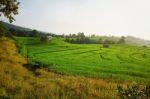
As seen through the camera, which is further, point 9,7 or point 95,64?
point 95,64

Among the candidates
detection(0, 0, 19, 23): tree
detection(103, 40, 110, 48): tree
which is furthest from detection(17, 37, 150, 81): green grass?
detection(103, 40, 110, 48): tree

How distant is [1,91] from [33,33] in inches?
5410

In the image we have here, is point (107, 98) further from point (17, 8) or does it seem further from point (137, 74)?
point (137, 74)

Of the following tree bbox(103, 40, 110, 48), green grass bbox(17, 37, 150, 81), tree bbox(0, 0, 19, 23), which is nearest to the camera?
tree bbox(0, 0, 19, 23)

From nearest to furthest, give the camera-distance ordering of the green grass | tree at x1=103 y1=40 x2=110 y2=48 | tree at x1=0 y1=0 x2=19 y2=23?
1. tree at x1=0 y1=0 x2=19 y2=23
2. the green grass
3. tree at x1=103 y1=40 x2=110 y2=48

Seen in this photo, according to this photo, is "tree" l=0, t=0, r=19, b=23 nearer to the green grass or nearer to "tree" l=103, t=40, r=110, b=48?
the green grass

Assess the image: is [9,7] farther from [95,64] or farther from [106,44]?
[106,44]

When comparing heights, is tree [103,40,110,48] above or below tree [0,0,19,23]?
below

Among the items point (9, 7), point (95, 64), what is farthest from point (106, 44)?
point (9, 7)

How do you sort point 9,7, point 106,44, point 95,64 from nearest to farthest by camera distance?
point 9,7
point 95,64
point 106,44

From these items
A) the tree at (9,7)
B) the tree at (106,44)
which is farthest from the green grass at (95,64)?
the tree at (106,44)

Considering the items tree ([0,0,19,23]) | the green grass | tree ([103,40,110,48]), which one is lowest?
the green grass

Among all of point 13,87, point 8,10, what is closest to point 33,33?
point 8,10

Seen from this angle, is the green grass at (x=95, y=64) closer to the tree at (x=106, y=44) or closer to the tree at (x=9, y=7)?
the tree at (x=9, y=7)
